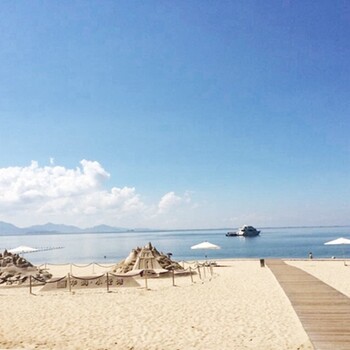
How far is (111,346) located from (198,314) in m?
4.25

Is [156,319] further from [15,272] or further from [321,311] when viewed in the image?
[15,272]

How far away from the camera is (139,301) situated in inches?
653

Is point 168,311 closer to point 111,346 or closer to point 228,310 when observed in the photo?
point 228,310

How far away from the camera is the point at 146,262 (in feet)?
92.6

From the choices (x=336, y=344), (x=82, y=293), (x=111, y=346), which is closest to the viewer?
(x=336, y=344)

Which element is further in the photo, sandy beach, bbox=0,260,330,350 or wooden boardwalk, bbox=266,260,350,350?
sandy beach, bbox=0,260,330,350

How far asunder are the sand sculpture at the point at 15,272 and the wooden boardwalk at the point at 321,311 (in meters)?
15.6

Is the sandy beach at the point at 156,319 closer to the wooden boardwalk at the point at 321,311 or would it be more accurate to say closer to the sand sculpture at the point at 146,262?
the wooden boardwalk at the point at 321,311

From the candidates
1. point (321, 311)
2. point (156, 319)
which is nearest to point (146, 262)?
point (156, 319)

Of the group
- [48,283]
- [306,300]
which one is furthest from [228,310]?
[48,283]

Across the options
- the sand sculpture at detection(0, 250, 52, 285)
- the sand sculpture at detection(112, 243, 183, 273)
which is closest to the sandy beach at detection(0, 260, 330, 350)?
the sand sculpture at detection(0, 250, 52, 285)

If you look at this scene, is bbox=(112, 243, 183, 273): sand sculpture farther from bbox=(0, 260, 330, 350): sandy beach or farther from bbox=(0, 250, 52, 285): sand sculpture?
bbox=(0, 260, 330, 350): sandy beach

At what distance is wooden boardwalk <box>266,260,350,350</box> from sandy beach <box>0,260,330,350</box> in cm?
31

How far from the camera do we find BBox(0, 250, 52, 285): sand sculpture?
24525 millimetres
